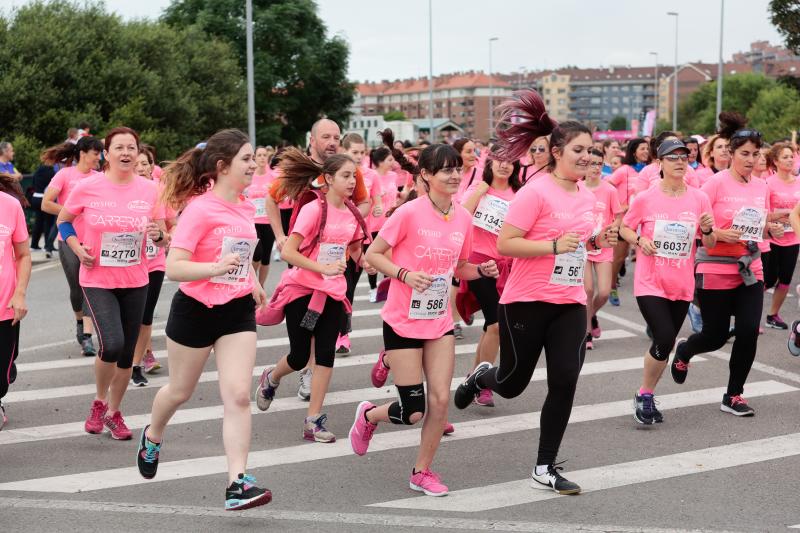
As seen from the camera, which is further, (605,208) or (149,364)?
(605,208)

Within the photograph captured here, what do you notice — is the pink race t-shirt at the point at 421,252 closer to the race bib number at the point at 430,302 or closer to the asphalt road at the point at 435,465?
the race bib number at the point at 430,302

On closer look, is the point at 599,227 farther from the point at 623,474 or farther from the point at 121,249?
the point at 121,249

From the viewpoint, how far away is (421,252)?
5.88 meters

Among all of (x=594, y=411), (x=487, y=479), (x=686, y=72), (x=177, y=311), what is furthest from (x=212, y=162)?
(x=686, y=72)

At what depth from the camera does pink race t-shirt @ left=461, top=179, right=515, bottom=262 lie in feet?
26.9

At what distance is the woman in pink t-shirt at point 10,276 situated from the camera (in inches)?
244

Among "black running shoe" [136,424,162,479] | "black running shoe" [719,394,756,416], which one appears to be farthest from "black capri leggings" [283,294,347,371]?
"black running shoe" [719,394,756,416]

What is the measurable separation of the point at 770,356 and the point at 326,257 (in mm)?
4882

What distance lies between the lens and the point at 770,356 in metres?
10.0

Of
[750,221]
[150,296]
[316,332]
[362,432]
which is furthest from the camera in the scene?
[150,296]

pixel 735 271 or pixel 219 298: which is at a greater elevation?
pixel 219 298

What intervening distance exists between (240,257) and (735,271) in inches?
151

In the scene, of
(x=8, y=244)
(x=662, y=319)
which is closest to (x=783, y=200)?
(x=662, y=319)

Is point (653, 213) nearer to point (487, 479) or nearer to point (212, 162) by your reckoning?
point (487, 479)
